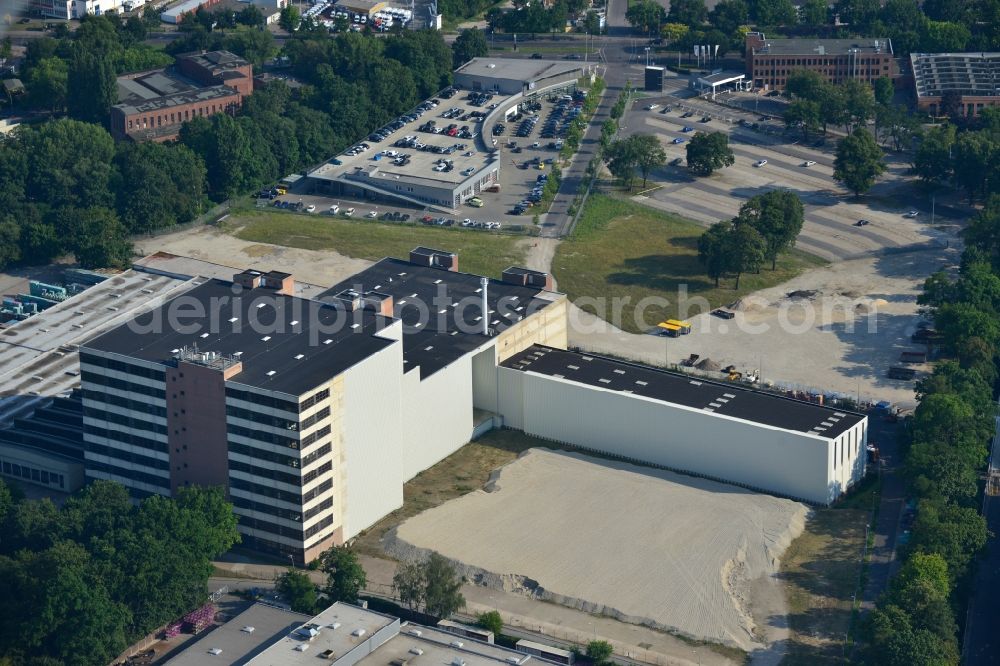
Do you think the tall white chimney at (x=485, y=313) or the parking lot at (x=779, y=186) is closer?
the tall white chimney at (x=485, y=313)

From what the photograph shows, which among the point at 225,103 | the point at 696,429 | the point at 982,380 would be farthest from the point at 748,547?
the point at 225,103

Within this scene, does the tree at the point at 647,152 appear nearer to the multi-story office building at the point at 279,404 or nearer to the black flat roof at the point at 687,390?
the black flat roof at the point at 687,390

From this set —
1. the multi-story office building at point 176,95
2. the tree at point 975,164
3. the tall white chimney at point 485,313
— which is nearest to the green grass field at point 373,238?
the multi-story office building at point 176,95

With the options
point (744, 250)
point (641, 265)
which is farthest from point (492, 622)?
point (641, 265)

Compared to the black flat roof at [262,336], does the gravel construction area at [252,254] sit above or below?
below

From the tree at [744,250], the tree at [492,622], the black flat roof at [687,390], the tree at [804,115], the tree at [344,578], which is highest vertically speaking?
the tree at [804,115]

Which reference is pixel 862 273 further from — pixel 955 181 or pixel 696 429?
pixel 696 429
